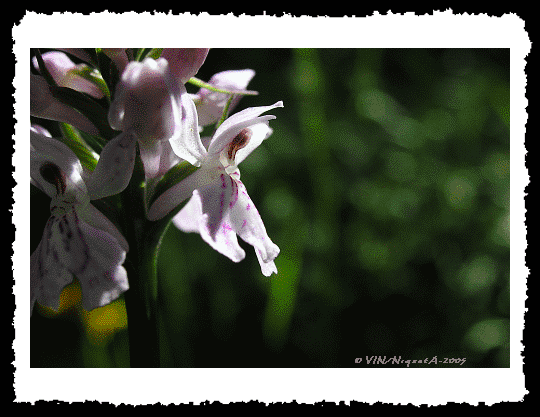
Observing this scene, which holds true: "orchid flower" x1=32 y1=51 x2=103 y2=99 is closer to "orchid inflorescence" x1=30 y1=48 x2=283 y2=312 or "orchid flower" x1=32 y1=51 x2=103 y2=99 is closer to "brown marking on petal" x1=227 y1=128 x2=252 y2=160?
"orchid inflorescence" x1=30 y1=48 x2=283 y2=312

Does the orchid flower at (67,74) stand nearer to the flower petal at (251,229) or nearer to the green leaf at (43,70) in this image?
the green leaf at (43,70)

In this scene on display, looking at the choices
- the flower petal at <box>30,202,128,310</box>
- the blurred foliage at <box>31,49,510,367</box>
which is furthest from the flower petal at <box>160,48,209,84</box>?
the blurred foliage at <box>31,49,510,367</box>

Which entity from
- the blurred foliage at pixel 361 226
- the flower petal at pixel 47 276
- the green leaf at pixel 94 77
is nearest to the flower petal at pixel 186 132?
the green leaf at pixel 94 77

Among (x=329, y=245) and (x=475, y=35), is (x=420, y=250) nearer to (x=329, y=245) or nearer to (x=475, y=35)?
(x=329, y=245)

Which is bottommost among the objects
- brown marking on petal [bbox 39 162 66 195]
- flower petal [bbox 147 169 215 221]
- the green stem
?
the green stem

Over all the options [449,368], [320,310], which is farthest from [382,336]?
[449,368]

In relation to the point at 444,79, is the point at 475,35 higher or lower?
lower
